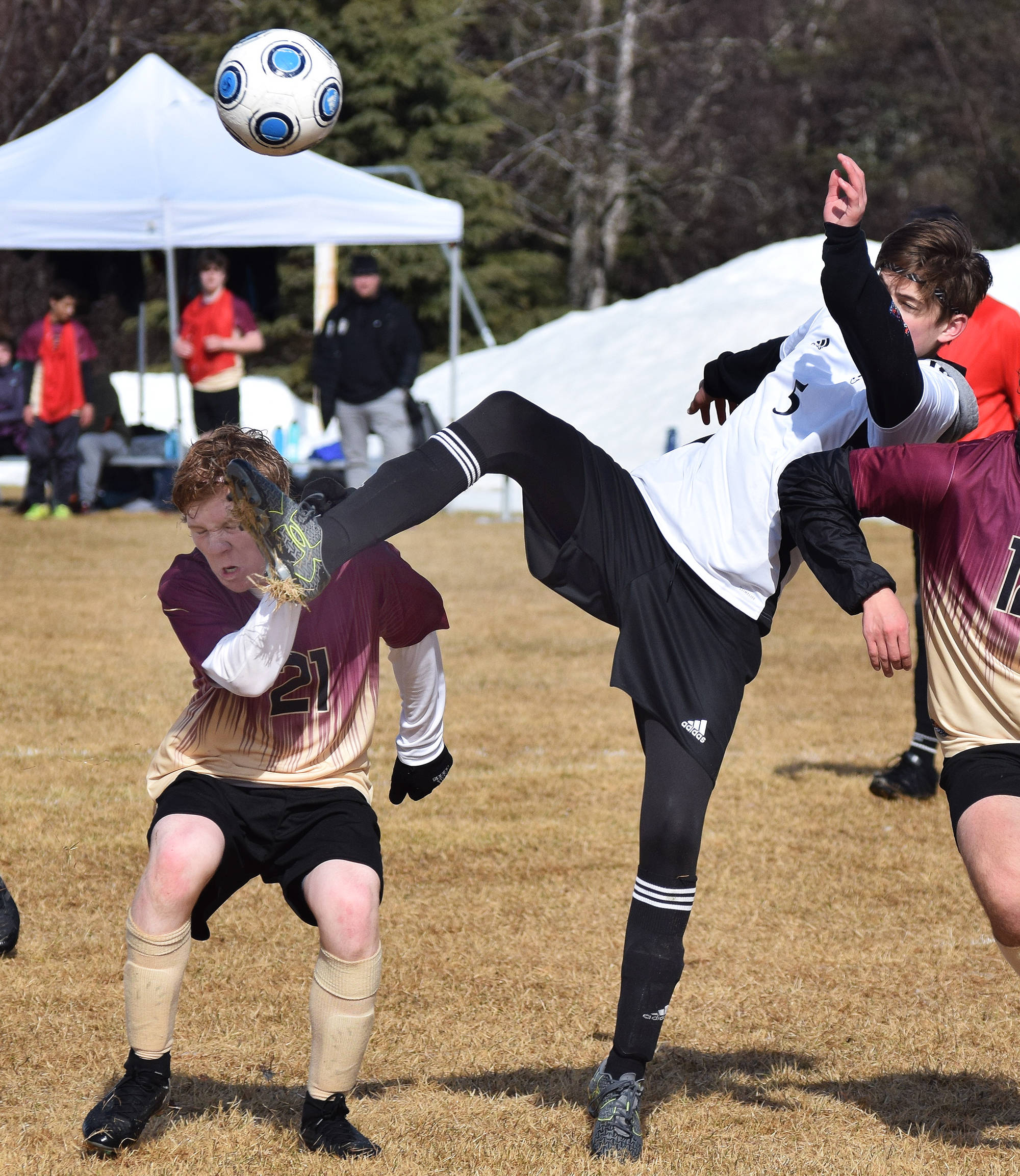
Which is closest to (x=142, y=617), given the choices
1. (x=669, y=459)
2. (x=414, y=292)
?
(x=669, y=459)

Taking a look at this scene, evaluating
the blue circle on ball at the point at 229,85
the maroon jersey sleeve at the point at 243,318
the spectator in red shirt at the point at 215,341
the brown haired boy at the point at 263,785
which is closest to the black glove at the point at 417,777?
the brown haired boy at the point at 263,785

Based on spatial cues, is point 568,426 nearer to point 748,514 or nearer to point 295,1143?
point 748,514

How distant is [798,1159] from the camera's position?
3293 mm

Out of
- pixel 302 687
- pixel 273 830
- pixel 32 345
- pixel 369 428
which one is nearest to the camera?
pixel 273 830

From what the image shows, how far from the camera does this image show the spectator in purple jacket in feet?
52.7

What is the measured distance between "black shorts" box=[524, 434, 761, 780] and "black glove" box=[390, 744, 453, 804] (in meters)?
0.51

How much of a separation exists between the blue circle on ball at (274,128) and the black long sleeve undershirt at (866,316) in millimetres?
2751

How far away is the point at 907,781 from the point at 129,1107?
13.3 feet

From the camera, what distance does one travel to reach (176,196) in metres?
13.7

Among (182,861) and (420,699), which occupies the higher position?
(420,699)

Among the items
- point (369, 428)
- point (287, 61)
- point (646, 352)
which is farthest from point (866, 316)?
point (646, 352)

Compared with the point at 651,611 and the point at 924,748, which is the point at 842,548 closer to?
the point at 651,611

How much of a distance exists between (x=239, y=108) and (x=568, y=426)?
302 centimetres

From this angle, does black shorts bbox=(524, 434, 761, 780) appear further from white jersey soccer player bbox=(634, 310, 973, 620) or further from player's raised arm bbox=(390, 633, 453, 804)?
player's raised arm bbox=(390, 633, 453, 804)
